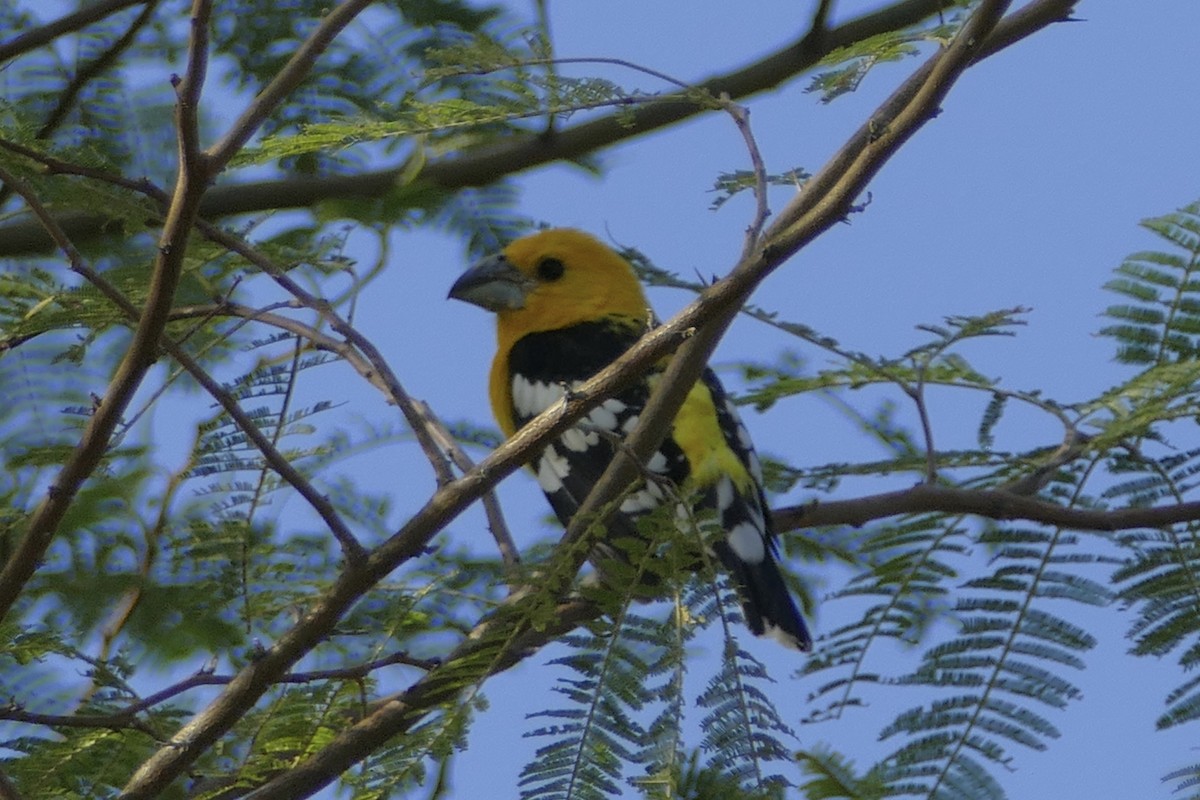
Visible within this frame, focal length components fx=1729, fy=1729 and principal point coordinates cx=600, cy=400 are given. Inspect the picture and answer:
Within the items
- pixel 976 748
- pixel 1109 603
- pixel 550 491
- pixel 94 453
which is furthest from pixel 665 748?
pixel 550 491

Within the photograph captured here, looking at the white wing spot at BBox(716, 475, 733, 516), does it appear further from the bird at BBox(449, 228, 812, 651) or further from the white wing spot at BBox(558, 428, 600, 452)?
the white wing spot at BBox(558, 428, 600, 452)

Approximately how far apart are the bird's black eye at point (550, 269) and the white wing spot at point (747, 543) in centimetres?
247

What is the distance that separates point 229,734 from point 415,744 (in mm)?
1221

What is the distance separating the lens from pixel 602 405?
143 inches

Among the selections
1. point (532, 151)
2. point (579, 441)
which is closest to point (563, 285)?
point (532, 151)

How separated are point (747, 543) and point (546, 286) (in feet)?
8.28

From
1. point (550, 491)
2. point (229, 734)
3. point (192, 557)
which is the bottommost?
point (229, 734)

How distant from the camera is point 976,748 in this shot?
10.0 feet

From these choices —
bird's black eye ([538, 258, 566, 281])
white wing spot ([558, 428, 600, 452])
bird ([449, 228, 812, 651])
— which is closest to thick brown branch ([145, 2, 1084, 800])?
bird ([449, 228, 812, 651])

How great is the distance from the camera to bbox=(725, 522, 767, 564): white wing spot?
4.22 meters

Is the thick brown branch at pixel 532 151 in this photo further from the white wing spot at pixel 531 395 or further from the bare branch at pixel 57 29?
the bare branch at pixel 57 29

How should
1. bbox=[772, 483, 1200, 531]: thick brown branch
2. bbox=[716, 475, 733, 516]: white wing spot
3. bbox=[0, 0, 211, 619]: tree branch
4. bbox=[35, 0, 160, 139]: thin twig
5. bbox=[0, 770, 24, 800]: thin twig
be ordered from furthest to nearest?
bbox=[35, 0, 160, 139]: thin twig, bbox=[716, 475, 733, 516]: white wing spot, bbox=[772, 483, 1200, 531]: thick brown branch, bbox=[0, 770, 24, 800]: thin twig, bbox=[0, 0, 211, 619]: tree branch

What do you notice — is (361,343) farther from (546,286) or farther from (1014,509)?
(546,286)

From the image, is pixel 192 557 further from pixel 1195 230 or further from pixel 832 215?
pixel 1195 230
